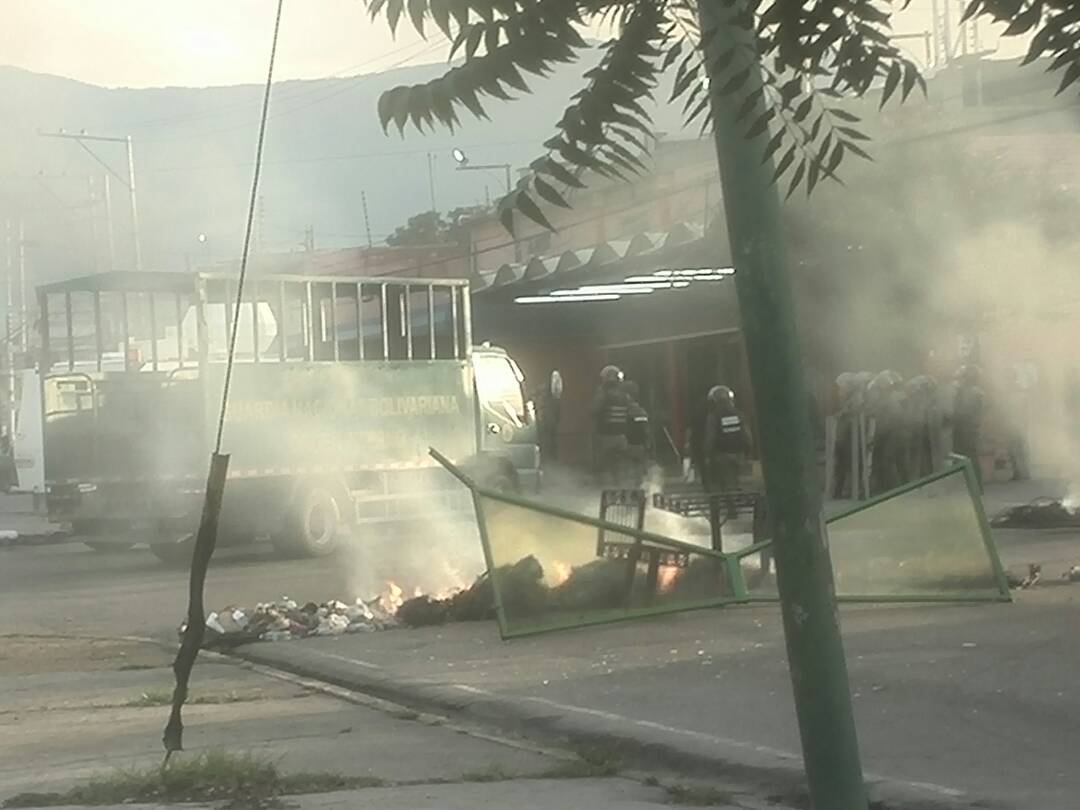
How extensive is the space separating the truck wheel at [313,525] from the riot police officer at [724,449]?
4542 millimetres

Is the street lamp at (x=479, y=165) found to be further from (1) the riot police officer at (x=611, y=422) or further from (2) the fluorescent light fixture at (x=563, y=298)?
(2) the fluorescent light fixture at (x=563, y=298)

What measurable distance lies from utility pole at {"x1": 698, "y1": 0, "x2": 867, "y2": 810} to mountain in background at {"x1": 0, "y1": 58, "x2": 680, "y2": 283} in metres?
0.20

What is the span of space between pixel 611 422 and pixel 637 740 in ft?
45.3

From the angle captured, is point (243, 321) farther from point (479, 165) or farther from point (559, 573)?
point (479, 165)

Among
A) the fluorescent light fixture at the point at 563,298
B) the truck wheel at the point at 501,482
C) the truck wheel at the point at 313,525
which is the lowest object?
the truck wheel at the point at 313,525

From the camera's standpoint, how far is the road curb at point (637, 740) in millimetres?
5723

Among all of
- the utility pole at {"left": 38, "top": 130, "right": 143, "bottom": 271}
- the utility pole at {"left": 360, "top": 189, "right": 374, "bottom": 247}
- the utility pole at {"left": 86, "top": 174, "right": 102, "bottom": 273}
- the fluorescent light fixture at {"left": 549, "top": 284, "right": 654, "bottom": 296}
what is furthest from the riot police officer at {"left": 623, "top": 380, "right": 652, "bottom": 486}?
the utility pole at {"left": 86, "top": 174, "right": 102, "bottom": 273}

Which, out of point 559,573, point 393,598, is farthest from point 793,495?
point 393,598

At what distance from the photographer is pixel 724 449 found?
52.4 ft

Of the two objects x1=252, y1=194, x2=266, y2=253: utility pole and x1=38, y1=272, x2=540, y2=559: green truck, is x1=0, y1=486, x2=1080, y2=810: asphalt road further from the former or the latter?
x1=38, y1=272, x2=540, y2=559: green truck

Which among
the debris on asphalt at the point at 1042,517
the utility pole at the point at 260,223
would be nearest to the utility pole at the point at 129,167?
the utility pole at the point at 260,223

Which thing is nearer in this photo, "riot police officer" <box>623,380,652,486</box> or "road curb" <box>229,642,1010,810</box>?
"road curb" <box>229,642,1010,810</box>

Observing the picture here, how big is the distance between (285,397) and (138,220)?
1005 inches

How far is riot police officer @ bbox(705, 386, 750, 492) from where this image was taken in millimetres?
16000
